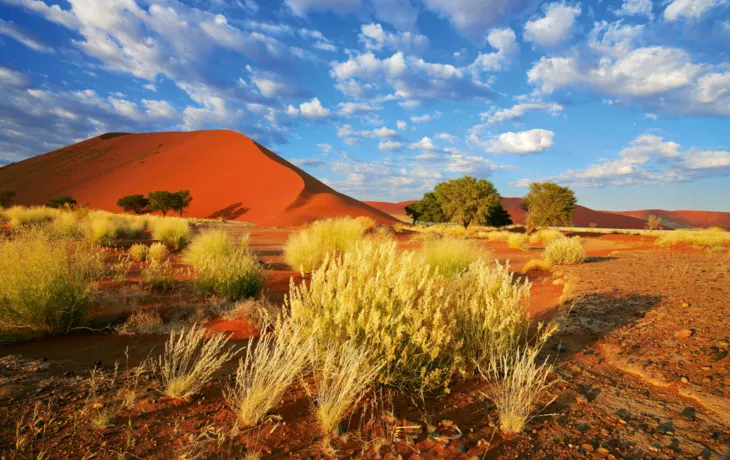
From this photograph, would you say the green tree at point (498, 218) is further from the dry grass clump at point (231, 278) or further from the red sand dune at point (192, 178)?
the dry grass clump at point (231, 278)

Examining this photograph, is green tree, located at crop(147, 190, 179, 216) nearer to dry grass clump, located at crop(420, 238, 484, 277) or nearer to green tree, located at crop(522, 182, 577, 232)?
green tree, located at crop(522, 182, 577, 232)

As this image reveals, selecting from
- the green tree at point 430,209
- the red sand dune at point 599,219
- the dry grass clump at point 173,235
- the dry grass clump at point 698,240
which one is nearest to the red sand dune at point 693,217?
the red sand dune at point 599,219

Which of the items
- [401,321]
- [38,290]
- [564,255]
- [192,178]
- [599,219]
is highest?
[192,178]

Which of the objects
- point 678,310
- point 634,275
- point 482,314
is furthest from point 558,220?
point 482,314

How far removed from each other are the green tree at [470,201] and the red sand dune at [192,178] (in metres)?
16.1

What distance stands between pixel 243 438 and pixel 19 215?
20.1m

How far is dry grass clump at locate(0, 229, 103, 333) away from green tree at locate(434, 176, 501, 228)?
31112 mm

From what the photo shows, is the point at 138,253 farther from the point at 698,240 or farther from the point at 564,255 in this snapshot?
the point at 698,240

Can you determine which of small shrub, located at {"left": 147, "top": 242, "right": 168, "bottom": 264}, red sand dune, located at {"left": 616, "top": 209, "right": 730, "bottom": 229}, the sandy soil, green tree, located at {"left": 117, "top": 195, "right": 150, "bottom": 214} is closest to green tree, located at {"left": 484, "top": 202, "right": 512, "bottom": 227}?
small shrub, located at {"left": 147, "top": 242, "right": 168, "bottom": 264}

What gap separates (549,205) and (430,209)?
18.5m

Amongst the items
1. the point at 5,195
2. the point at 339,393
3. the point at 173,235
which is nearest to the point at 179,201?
the point at 5,195

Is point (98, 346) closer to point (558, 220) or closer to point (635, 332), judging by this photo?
point (635, 332)

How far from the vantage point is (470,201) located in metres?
33.4

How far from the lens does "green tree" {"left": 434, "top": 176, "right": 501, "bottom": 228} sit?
33.2 metres
